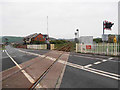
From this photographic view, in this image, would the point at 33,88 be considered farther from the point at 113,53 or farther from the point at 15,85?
the point at 113,53

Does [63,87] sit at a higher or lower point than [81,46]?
lower

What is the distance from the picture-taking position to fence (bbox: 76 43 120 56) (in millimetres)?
10366

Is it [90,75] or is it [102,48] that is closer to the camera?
[90,75]

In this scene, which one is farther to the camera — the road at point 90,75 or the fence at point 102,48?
the fence at point 102,48

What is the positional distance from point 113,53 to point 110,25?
15.4 feet

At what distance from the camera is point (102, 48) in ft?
38.6

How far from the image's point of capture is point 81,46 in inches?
581

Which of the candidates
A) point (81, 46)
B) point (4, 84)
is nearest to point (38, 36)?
point (81, 46)

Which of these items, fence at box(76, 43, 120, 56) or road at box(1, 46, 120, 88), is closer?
road at box(1, 46, 120, 88)

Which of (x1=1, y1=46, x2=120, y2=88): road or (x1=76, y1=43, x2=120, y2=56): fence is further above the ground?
(x1=76, y1=43, x2=120, y2=56): fence

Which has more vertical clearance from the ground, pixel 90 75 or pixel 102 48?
pixel 102 48

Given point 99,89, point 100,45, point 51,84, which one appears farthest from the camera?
point 100,45

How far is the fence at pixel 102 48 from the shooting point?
10366 millimetres

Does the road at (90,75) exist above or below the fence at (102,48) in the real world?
below
